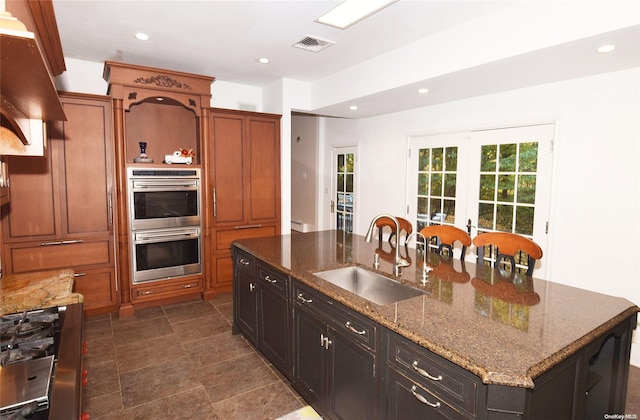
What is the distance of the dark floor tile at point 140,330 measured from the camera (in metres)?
3.34

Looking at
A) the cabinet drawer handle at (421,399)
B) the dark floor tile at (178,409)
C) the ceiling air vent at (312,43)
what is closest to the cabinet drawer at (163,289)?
the dark floor tile at (178,409)

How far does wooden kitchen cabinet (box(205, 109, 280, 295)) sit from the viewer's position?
4.32m

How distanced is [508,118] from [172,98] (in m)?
3.63

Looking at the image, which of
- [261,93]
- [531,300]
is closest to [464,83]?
[531,300]

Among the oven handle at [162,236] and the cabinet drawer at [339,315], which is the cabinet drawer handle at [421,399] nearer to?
the cabinet drawer at [339,315]

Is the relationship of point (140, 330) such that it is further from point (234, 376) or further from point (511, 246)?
point (511, 246)

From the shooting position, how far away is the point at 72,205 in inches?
141

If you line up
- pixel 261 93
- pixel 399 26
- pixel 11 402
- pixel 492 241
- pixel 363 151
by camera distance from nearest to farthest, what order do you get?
pixel 11 402 < pixel 492 241 < pixel 399 26 < pixel 261 93 < pixel 363 151

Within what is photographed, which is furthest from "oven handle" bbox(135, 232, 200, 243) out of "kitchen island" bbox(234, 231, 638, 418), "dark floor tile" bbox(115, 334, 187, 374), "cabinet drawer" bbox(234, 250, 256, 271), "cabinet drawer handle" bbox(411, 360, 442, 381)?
"cabinet drawer handle" bbox(411, 360, 442, 381)

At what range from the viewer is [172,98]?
3992 millimetres

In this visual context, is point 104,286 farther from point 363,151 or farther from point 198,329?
point 363,151

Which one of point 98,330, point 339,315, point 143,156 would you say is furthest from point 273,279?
point 143,156

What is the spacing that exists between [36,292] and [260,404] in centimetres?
152

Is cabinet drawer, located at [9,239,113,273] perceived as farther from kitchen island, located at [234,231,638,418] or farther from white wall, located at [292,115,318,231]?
white wall, located at [292,115,318,231]
